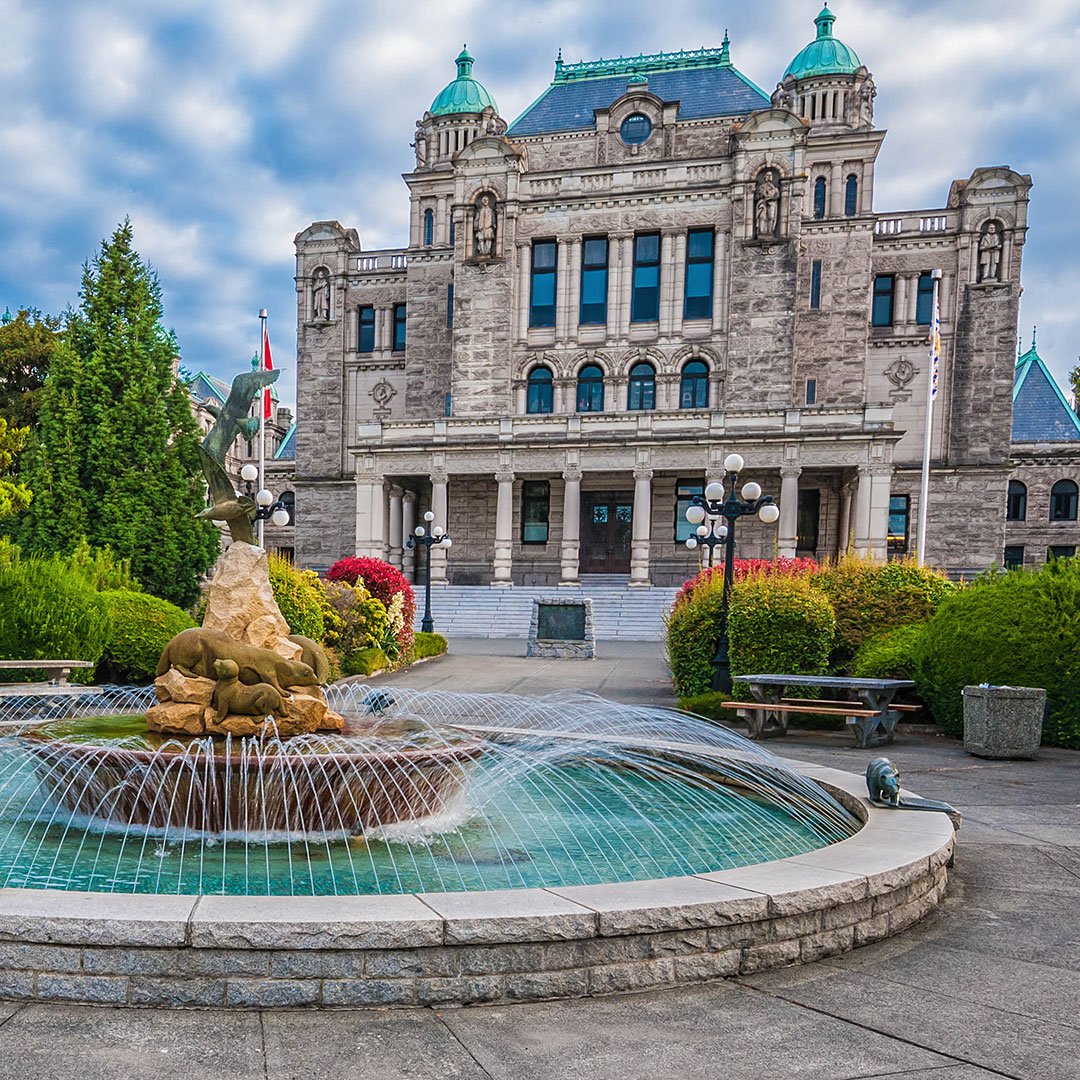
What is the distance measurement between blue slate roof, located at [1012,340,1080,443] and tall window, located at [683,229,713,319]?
74.0ft

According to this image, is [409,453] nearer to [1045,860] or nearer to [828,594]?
[828,594]

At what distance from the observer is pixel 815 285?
4538cm

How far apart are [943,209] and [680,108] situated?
50.7 feet

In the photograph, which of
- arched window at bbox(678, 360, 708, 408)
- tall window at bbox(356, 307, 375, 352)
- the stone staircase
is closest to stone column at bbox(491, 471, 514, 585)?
the stone staircase

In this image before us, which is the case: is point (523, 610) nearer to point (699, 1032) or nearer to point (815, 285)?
point (815, 285)

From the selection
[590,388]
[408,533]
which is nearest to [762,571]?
[590,388]

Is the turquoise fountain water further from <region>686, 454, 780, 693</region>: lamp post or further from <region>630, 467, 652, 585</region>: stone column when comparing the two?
<region>630, 467, 652, 585</region>: stone column

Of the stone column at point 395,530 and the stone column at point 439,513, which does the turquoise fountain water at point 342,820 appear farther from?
the stone column at point 395,530

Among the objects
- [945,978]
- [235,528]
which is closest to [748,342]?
[235,528]

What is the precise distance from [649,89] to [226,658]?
163ft

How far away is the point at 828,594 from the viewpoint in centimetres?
1616

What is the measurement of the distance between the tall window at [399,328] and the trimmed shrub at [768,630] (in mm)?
40377

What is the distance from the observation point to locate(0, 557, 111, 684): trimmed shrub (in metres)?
14.5

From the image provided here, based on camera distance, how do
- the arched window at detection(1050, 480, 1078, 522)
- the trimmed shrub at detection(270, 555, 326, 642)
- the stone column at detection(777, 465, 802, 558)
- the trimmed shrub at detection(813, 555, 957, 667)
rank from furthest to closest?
the arched window at detection(1050, 480, 1078, 522) → the stone column at detection(777, 465, 802, 558) → the trimmed shrub at detection(270, 555, 326, 642) → the trimmed shrub at detection(813, 555, 957, 667)
